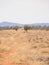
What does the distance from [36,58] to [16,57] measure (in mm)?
1439

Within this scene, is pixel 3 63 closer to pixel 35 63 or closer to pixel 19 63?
pixel 19 63

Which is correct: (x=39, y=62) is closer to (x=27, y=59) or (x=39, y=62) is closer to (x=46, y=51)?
(x=27, y=59)

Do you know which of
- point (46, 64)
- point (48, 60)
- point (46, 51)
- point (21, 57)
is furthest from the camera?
point (46, 51)

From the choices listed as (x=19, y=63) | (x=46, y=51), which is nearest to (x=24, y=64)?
(x=19, y=63)

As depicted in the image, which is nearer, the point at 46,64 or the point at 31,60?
the point at 46,64

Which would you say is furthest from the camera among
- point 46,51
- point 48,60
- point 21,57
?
point 46,51

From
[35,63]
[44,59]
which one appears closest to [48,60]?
[44,59]

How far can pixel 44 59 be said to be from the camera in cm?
1448

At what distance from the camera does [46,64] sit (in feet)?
43.5

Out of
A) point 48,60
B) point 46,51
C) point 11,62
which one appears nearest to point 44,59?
point 48,60

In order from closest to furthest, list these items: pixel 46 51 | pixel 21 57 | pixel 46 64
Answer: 1. pixel 46 64
2. pixel 21 57
3. pixel 46 51

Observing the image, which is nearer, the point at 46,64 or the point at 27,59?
the point at 46,64

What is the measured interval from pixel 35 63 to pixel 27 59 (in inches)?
59.8

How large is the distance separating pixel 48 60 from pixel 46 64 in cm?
110
